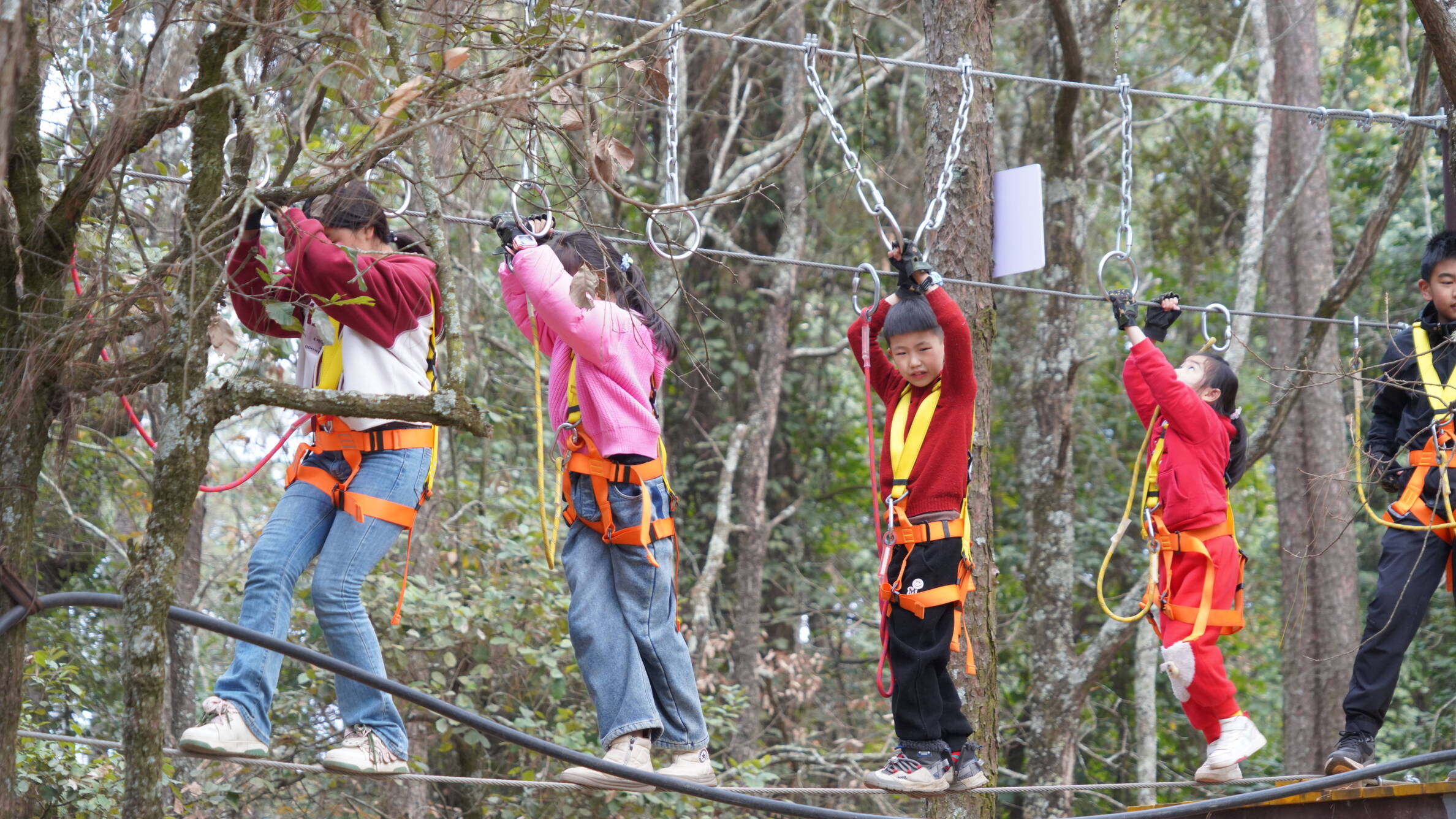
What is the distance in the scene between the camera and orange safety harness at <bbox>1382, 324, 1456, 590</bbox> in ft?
13.3

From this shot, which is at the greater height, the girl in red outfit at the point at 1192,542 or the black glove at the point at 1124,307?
the black glove at the point at 1124,307

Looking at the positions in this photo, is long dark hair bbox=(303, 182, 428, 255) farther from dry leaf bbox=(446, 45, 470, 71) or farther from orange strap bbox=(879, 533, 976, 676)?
orange strap bbox=(879, 533, 976, 676)

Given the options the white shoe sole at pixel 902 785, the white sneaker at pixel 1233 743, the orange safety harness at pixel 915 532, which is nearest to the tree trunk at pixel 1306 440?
the white sneaker at pixel 1233 743

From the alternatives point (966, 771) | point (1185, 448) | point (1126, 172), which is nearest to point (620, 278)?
point (1126, 172)

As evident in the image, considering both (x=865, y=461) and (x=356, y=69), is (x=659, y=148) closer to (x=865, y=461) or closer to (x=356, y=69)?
(x=865, y=461)

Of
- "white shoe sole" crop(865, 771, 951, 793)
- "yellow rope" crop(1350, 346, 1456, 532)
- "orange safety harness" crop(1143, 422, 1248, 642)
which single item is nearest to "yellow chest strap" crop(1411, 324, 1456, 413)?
"yellow rope" crop(1350, 346, 1456, 532)

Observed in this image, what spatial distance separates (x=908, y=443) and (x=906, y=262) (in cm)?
59

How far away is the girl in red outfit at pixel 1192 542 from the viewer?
4.08 meters

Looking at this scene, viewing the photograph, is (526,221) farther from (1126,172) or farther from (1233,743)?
(1233,743)

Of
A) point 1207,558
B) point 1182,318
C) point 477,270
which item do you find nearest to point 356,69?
point 1207,558

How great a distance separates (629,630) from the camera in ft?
11.9

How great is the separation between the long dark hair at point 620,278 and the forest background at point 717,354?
0.24 m

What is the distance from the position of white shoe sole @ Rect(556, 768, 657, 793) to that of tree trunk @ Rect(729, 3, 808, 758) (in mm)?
4753

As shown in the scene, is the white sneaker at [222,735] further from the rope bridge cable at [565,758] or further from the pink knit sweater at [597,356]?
the pink knit sweater at [597,356]
